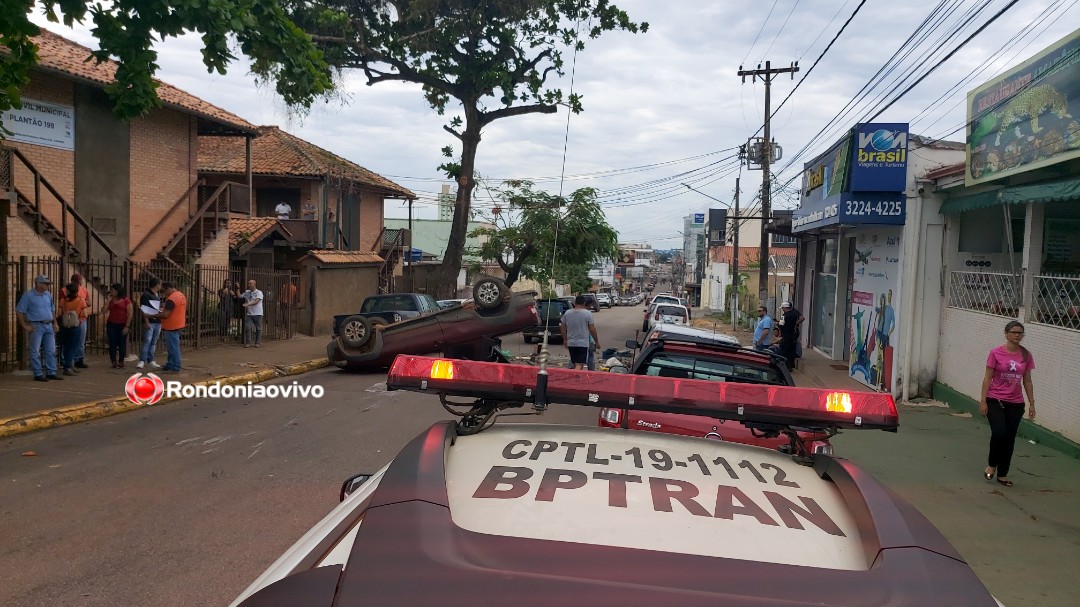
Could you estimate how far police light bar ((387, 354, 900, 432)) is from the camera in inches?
105

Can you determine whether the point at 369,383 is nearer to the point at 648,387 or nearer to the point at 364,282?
the point at 648,387

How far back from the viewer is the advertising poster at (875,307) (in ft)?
51.7

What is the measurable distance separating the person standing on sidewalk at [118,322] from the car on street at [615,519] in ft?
44.8

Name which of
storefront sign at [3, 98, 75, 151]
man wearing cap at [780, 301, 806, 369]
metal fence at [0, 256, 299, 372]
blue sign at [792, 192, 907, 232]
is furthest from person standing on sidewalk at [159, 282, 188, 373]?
man wearing cap at [780, 301, 806, 369]

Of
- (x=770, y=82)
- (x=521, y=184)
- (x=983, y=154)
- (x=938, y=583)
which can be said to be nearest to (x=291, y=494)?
(x=938, y=583)

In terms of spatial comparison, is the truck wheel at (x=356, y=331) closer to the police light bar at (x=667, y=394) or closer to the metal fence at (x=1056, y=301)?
the metal fence at (x=1056, y=301)

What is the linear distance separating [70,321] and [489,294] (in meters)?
6.97

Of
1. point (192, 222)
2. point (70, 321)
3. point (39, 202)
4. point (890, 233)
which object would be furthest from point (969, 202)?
point (192, 222)

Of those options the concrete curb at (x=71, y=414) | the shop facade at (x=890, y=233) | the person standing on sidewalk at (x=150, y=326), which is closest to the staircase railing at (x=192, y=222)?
the person standing on sidewalk at (x=150, y=326)

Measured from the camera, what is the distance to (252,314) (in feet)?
68.0

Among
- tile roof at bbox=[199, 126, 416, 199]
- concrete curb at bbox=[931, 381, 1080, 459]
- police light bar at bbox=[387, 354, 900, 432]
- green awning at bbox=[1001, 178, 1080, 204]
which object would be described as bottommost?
concrete curb at bbox=[931, 381, 1080, 459]

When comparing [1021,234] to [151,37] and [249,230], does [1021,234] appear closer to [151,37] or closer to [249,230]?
[151,37]

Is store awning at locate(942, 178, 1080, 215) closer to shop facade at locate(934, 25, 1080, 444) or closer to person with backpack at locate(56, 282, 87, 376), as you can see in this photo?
shop facade at locate(934, 25, 1080, 444)

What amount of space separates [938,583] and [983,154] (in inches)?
487
